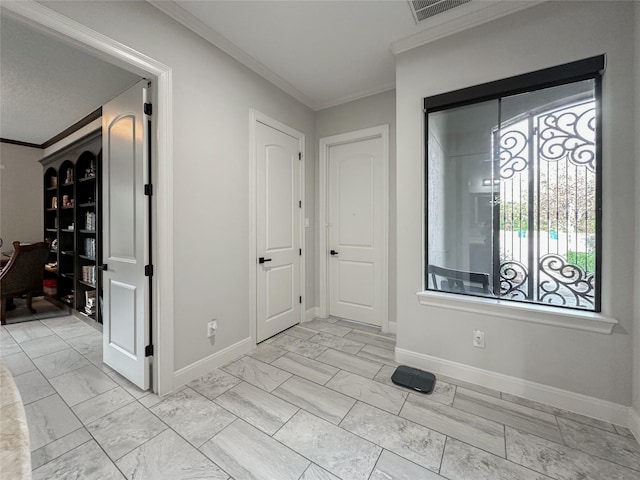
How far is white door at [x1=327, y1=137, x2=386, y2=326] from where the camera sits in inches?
126

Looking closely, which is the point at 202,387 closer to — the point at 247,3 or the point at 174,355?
the point at 174,355

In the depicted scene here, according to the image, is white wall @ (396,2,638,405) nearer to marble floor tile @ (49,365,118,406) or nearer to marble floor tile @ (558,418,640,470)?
marble floor tile @ (558,418,640,470)

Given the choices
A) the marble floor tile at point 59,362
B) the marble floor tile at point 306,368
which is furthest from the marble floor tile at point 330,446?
the marble floor tile at point 59,362

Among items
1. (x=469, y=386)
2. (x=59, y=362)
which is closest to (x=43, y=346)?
(x=59, y=362)

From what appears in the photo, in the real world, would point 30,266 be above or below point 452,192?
below

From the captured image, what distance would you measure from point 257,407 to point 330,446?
22.9 inches

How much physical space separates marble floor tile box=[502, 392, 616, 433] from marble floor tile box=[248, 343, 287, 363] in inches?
72.8

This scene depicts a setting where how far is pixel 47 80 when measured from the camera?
2.72m

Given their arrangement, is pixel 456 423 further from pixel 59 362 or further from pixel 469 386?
pixel 59 362

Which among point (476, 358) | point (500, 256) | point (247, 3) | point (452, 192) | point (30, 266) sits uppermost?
point (247, 3)

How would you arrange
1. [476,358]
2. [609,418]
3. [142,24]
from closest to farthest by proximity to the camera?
[609,418], [142,24], [476,358]

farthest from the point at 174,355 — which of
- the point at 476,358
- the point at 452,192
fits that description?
the point at 452,192

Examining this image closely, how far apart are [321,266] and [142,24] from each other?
9.21 ft

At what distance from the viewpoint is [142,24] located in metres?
1.82
